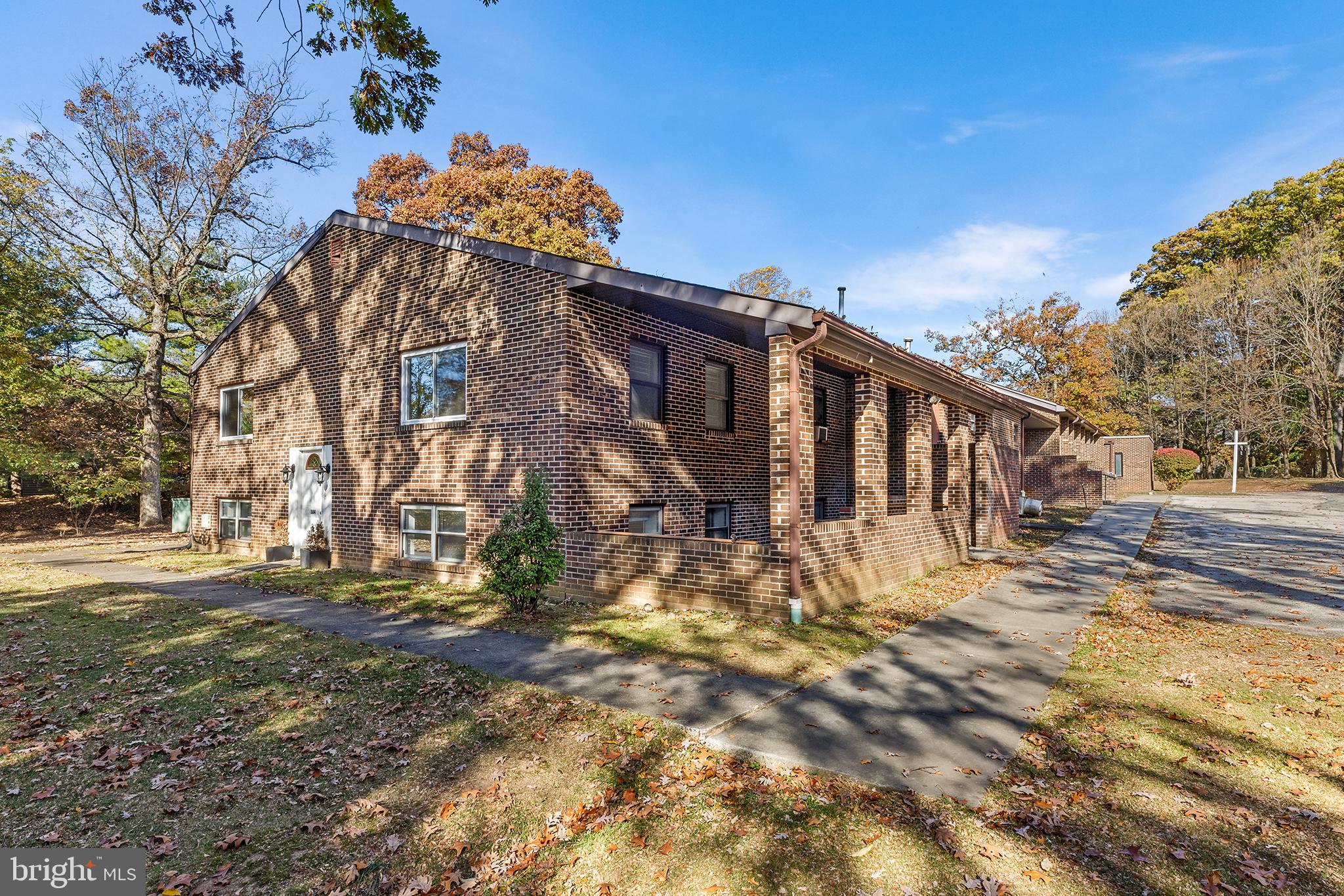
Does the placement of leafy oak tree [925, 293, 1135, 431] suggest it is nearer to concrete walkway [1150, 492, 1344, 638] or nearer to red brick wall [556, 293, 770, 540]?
concrete walkway [1150, 492, 1344, 638]

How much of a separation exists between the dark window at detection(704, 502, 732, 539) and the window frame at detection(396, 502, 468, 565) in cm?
438

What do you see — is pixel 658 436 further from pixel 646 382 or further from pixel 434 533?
pixel 434 533

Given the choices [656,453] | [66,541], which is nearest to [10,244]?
[66,541]

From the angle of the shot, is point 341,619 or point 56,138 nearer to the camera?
point 341,619

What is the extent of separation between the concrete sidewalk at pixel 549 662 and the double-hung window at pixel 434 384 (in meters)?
3.65

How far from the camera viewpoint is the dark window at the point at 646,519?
1048 centimetres

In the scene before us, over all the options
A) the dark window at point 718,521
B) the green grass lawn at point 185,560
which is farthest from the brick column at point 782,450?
the green grass lawn at point 185,560

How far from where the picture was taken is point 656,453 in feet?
35.8

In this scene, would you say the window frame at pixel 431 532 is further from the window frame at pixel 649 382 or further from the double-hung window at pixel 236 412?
the double-hung window at pixel 236 412

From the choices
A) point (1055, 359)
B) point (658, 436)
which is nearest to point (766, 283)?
point (1055, 359)

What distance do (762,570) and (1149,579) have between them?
7.51 metres

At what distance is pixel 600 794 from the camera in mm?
3859

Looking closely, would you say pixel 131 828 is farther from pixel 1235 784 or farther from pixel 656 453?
pixel 656 453

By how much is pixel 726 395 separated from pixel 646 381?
2.36 m
